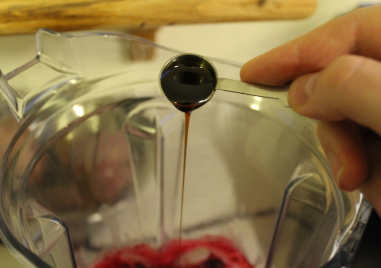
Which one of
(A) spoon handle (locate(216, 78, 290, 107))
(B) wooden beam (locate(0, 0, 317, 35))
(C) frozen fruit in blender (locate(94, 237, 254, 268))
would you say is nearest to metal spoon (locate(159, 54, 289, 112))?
(A) spoon handle (locate(216, 78, 290, 107))

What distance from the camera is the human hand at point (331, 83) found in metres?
0.23

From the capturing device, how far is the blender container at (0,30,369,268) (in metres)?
0.31

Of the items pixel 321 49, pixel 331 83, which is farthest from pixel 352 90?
pixel 321 49

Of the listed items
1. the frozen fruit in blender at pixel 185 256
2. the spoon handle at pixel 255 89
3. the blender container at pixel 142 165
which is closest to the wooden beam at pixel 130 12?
the blender container at pixel 142 165

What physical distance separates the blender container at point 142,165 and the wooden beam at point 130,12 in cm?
4

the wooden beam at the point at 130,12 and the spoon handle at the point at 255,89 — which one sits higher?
the wooden beam at the point at 130,12

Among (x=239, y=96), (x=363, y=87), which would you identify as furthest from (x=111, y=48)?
(x=363, y=87)

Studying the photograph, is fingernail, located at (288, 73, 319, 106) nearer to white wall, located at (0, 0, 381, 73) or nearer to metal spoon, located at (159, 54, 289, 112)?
metal spoon, located at (159, 54, 289, 112)

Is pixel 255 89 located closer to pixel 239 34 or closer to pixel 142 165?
pixel 142 165

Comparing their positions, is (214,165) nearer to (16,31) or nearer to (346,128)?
(346,128)

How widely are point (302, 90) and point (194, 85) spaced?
0.33 feet

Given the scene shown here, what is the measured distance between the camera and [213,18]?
43cm

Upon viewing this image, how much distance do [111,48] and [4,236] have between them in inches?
8.6

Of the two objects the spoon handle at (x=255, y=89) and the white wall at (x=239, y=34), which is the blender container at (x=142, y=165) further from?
the white wall at (x=239, y=34)
